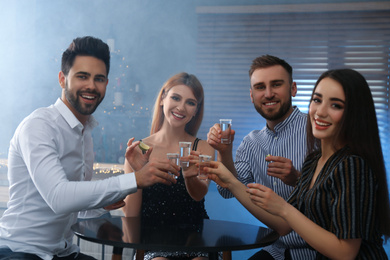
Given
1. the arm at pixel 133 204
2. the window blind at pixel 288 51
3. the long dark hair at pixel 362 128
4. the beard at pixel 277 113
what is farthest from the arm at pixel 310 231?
the window blind at pixel 288 51

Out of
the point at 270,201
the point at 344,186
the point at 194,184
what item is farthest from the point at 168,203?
the point at 344,186

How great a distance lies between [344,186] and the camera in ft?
4.56

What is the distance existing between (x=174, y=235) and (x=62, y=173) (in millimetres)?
501

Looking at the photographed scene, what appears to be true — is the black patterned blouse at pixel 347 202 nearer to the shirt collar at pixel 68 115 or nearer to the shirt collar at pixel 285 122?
the shirt collar at pixel 285 122

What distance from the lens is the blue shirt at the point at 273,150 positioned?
229cm

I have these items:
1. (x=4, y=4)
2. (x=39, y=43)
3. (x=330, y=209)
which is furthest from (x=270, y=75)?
(x=4, y=4)

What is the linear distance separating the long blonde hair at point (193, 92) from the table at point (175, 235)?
2.38ft

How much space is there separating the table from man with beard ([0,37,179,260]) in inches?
3.8

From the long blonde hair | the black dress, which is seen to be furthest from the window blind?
the black dress

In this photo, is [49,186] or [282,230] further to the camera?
[282,230]

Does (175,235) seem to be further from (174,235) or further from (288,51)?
(288,51)

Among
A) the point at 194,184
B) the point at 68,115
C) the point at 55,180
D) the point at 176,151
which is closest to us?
the point at 55,180

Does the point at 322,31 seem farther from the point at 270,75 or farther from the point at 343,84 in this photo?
the point at 343,84

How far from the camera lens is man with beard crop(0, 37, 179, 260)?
5.34 ft
